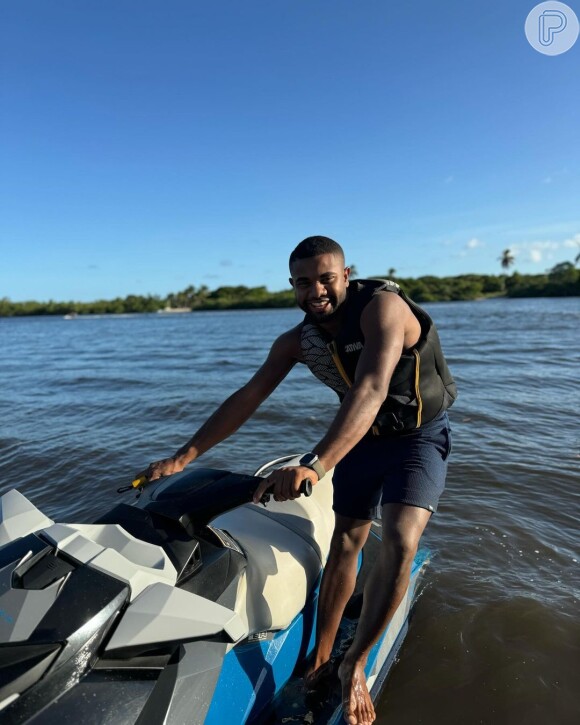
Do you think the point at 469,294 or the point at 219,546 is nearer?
the point at 219,546

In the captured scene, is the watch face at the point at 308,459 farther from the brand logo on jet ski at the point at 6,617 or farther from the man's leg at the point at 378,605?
the brand logo on jet ski at the point at 6,617

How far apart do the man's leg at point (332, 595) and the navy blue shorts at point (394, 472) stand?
0.17 m

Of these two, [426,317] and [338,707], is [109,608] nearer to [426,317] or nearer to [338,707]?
[338,707]

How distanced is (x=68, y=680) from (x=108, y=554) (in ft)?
1.08

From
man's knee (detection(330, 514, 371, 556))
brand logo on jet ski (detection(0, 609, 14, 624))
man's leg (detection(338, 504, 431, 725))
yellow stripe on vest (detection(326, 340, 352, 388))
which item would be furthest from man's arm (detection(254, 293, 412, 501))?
brand logo on jet ski (detection(0, 609, 14, 624))

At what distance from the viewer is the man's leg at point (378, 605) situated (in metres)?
2.17

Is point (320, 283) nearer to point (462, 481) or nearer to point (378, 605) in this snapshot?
point (378, 605)

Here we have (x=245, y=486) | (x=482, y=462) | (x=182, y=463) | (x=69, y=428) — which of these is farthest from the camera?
(x=69, y=428)

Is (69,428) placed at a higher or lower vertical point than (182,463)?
lower

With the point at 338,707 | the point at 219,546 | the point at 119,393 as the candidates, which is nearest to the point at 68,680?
the point at 219,546

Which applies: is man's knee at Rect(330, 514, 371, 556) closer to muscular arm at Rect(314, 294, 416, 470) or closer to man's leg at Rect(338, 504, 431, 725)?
man's leg at Rect(338, 504, 431, 725)

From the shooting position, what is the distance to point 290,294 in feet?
346

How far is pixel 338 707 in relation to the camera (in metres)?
2.22

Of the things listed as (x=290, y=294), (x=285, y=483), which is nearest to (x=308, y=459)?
(x=285, y=483)
